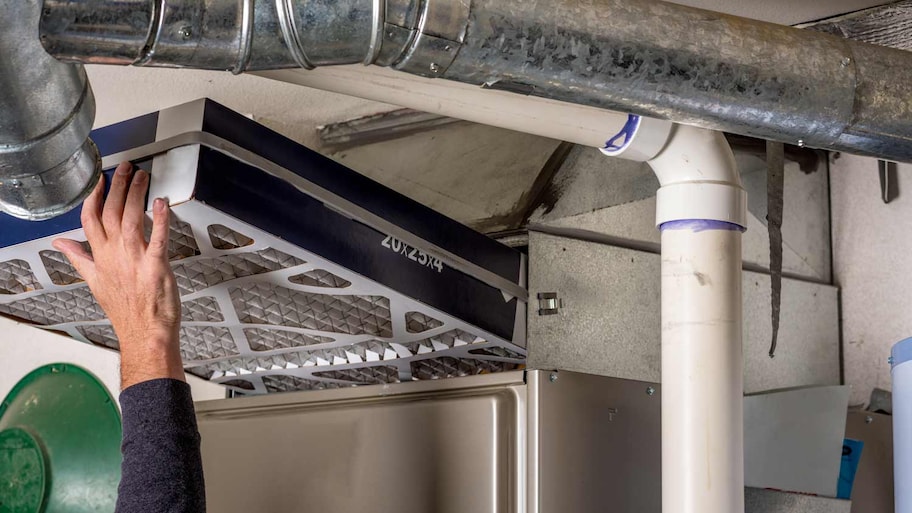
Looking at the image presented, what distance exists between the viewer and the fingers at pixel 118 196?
1.25 metres

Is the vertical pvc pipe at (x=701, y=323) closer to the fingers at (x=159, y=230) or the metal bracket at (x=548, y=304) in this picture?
the metal bracket at (x=548, y=304)

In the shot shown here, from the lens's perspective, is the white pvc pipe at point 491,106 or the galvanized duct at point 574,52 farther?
the white pvc pipe at point 491,106

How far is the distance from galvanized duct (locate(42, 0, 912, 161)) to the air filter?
26 cm

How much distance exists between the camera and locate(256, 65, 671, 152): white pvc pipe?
127 cm

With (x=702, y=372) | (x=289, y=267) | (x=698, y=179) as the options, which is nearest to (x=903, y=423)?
(x=702, y=372)

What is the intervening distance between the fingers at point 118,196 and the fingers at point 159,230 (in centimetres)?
5

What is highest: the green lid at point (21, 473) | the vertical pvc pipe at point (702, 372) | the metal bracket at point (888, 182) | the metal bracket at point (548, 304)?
the metal bracket at point (888, 182)

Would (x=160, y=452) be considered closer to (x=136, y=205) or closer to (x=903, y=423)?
(x=136, y=205)

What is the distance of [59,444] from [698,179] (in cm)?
200

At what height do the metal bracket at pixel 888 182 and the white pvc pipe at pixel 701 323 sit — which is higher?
the metal bracket at pixel 888 182

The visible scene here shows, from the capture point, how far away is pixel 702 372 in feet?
4.24

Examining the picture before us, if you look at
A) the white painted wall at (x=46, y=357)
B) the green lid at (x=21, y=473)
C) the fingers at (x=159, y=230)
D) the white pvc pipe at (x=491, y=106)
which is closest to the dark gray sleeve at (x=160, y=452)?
the fingers at (x=159, y=230)

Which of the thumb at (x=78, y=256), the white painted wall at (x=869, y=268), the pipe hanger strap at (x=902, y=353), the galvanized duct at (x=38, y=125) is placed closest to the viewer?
the galvanized duct at (x=38, y=125)

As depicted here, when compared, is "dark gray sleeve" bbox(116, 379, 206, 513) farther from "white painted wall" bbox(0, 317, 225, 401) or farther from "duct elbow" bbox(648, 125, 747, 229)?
"white painted wall" bbox(0, 317, 225, 401)
